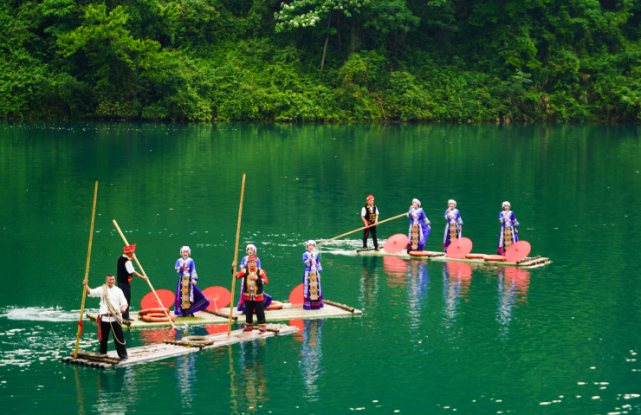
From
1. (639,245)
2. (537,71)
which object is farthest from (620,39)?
(639,245)

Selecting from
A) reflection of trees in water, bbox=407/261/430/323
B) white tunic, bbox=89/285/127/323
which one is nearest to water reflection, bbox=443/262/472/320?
reflection of trees in water, bbox=407/261/430/323

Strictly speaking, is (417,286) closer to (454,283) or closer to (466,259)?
(454,283)

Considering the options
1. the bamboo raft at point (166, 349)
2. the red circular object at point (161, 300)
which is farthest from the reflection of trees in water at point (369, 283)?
the red circular object at point (161, 300)

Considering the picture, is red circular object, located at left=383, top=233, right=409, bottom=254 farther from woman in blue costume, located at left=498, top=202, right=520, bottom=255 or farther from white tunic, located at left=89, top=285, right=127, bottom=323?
white tunic, located at left=89, top=285, right=127, bottom=323

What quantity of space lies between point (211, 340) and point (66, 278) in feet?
27.2

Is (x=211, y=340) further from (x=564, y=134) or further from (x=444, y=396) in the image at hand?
(x=564, y=134)

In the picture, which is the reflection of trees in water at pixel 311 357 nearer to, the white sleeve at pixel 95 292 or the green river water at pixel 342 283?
the green river water at pixel 342 283

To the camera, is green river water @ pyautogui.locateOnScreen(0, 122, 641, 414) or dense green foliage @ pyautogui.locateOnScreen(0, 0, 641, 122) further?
dense green foliage @ pyautogui.locateOnScreen(0, 0, 641, 122)

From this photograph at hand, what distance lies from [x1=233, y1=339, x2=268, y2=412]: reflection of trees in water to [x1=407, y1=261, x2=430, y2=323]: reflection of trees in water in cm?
472

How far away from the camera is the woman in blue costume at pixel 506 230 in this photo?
29.8m

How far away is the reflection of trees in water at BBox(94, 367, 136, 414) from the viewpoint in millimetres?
15922

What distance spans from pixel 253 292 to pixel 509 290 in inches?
336

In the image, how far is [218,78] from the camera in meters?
94.1

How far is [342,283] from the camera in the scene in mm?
26469
